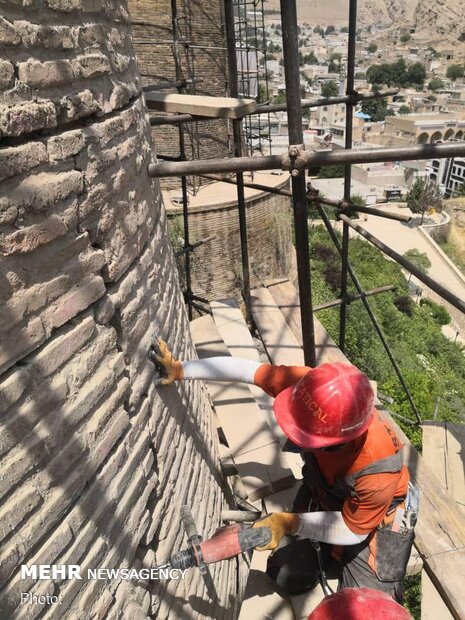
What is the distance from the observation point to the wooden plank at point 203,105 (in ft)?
7.75

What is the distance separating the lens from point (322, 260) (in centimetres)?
1938

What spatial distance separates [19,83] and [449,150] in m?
1.68

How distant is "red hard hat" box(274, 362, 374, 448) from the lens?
6.80ft

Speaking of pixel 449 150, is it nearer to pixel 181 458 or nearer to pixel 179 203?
pixel 181 458

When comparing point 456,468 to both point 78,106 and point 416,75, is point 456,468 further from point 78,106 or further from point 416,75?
point 416,75

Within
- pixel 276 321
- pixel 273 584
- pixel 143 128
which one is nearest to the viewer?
pixel 143 128

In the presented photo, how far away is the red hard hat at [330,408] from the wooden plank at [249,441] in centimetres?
131

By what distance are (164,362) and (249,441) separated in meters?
1.58

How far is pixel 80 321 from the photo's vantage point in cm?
165

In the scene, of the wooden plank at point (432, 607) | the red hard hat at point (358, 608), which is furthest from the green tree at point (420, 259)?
the red hard hat at point (358, 608)

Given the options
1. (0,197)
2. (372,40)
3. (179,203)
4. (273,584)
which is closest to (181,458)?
(273,584)

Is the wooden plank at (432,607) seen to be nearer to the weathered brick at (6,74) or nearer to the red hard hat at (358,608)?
the red hard hat at (358,608)

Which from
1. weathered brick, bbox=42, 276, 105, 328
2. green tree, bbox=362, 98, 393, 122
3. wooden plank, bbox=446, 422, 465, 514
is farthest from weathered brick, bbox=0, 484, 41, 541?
green tree, bbox=362, 98, 393, 122

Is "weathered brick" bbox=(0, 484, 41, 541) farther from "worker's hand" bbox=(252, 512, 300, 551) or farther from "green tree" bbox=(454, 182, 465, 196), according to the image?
"green tree" bbox=(454, 182, 465, 196)
